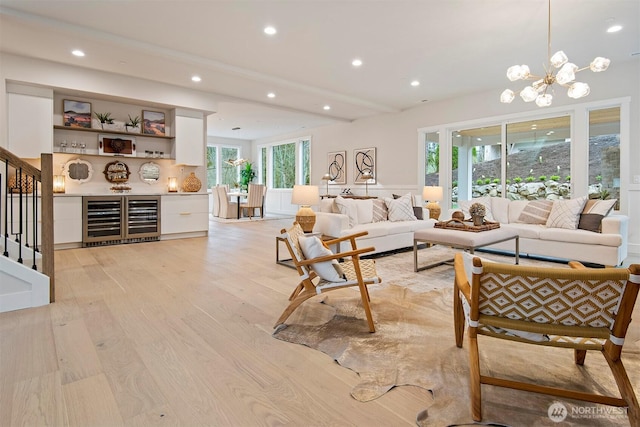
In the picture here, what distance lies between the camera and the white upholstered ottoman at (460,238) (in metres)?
3.67

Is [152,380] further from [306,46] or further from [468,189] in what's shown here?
[468,189]

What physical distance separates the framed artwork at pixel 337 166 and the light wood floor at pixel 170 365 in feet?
20.4

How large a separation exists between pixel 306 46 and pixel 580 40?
3456 mm

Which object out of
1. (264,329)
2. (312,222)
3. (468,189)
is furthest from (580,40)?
(264,329)

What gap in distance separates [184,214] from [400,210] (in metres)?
3.92

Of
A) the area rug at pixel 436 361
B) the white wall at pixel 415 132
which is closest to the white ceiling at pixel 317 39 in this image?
the white wall at pixel 415 132

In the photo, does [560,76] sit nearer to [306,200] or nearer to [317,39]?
[317,39]

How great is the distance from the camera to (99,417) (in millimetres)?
1459

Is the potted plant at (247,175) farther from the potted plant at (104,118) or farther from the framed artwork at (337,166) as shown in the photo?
the potted plant at (104,118)

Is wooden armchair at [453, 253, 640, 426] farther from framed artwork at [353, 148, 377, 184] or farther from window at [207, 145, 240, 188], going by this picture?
window at [207, 145, 240, 188]

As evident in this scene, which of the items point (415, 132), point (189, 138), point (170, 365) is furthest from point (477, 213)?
point (189, 138)

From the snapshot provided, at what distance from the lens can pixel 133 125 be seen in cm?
607

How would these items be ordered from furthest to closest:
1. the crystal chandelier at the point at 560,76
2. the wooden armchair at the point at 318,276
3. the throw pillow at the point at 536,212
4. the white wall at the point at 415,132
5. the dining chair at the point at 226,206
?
the dining chair at the point at 226,206
the white wall at the point at 415,132
the throw pillow at the point at 536,212
the crystal chandelier at the point at 560,76
the wooden armchair at the point at 318,276

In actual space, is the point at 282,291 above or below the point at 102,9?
below
